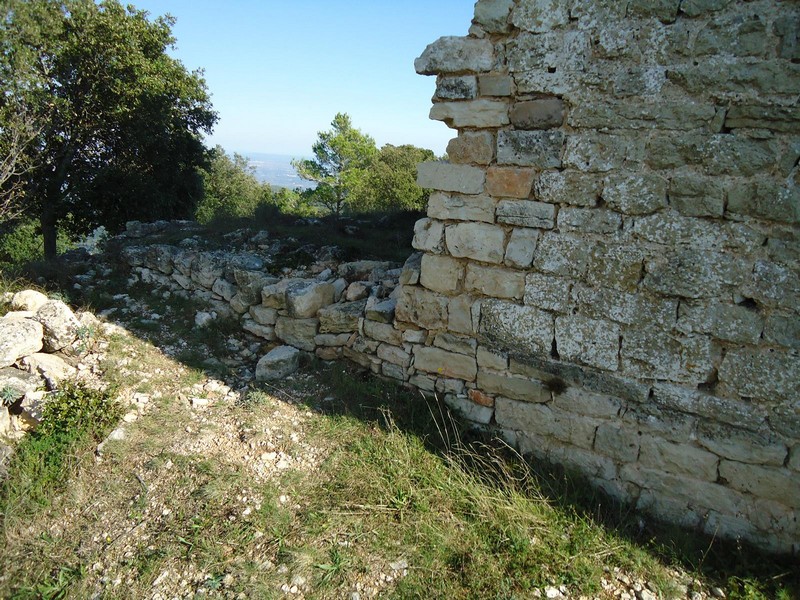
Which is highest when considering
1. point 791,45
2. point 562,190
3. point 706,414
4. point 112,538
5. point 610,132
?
point 791,45

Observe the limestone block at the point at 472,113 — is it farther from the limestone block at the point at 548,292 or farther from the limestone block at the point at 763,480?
the limestone block at the point at 763,480

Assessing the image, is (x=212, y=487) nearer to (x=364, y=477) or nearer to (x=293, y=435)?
(x=293, y=435)

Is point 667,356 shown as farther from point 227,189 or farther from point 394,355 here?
point 227,189

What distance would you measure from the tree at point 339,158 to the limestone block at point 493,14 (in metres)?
18.5

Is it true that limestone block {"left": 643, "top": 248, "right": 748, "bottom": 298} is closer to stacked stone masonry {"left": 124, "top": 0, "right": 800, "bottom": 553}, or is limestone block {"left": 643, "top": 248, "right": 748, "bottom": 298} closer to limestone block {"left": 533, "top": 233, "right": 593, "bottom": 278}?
stacked stone masonry {"left": 124, "top": 0, "right": 800, "bottom": 553}

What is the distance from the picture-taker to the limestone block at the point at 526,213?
11.6ft

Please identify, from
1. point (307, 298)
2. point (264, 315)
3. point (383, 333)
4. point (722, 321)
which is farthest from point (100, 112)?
point (722, 321)

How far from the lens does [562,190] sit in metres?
3.47

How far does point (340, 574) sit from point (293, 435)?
134 cm

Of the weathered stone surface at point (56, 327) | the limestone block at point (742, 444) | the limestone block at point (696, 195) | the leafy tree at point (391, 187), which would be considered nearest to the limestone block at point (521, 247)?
the limestone block at point (696, 195)

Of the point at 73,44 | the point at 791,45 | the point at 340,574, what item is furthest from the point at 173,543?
the point at 73,44

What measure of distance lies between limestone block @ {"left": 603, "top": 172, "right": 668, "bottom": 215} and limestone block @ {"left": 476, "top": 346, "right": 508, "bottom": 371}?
53.7 inches

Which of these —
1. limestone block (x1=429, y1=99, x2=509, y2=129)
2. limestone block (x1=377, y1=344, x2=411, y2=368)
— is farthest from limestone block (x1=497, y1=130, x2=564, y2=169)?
limestone block (x1=377, y1=344, x2=411, y2=368)

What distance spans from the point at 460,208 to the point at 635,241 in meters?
1.27
